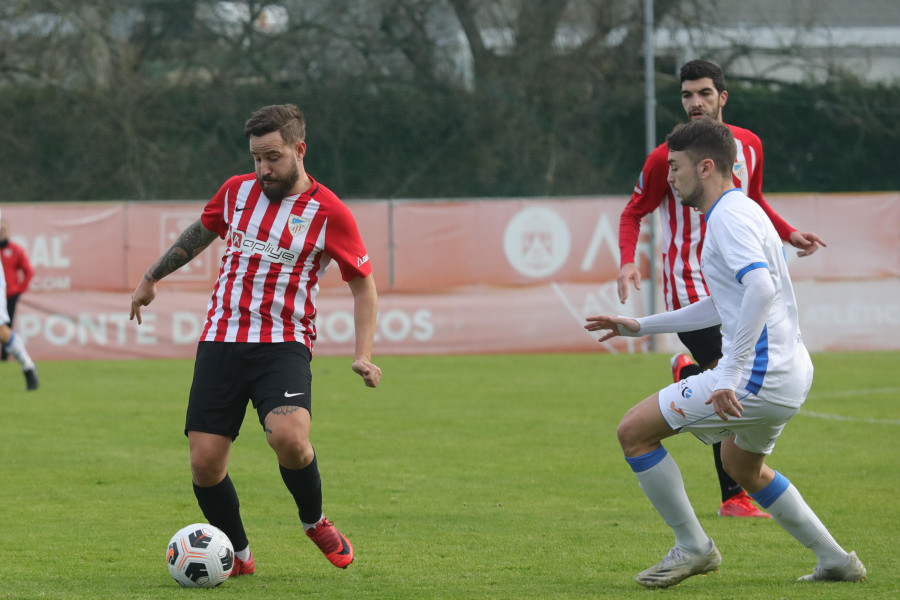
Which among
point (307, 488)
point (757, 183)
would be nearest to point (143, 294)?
point (307, 488)

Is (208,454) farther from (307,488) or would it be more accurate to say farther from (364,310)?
(364,310)

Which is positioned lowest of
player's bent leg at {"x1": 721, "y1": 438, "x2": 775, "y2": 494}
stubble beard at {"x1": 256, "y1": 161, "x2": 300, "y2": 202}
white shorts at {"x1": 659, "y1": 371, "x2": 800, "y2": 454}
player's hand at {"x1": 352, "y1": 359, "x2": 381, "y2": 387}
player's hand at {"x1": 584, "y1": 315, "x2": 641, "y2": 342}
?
player's bent leg at {"x1": 721, "y1": 438, "x2": 775, "y2": 494}

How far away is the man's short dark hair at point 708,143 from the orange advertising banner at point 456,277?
13637 mm

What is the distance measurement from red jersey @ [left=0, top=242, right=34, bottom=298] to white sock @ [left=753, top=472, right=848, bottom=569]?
14.4 meters

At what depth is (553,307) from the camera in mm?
18719

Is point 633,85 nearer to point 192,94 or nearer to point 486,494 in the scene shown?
point 192,94

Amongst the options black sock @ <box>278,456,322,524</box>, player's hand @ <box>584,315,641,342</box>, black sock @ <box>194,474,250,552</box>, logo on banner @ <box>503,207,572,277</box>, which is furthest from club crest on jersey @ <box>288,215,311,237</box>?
logo on banner @ <box>503,207,572,277</box>

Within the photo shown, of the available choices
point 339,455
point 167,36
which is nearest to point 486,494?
point 339,455

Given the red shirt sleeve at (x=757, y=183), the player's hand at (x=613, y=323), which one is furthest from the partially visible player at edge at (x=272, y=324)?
the red shirt sleeve at (x=757, y=183)

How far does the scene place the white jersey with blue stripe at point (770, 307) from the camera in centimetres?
454

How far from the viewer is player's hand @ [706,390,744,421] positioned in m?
4.44

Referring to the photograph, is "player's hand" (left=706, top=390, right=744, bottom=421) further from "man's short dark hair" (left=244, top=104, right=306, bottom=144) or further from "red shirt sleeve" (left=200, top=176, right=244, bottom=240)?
"red shirt sleeve" (left=200, top=176, right=244, bottom=240)

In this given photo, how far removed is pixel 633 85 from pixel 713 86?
15.9 metres

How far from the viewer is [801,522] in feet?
15.8
